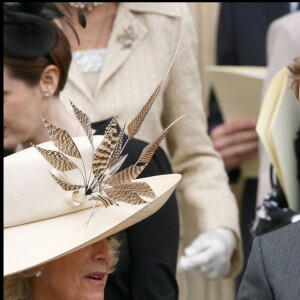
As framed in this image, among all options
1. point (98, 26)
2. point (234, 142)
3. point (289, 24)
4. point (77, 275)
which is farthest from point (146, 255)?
point (234, 142)

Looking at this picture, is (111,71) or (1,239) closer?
(1,239)

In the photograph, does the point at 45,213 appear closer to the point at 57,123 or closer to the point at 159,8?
the point at 57,123

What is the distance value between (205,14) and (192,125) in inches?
51.9

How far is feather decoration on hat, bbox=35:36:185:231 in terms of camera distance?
1.59 m

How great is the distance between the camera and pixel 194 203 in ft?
8.41

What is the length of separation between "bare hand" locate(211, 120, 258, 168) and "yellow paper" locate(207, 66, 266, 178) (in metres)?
0.06

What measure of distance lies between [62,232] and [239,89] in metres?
1.26

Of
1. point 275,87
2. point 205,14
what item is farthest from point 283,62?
point 205,14

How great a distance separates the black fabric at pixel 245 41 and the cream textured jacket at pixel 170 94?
A: 536 mm

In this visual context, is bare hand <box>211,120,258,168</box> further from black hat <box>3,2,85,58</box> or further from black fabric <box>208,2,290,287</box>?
black hat <box>3,2,85,58</box>

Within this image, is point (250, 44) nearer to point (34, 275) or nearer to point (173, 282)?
point (173, 282)

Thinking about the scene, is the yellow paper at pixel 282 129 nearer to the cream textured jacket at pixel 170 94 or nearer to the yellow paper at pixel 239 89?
the cream textured jacket at pixel 170 94

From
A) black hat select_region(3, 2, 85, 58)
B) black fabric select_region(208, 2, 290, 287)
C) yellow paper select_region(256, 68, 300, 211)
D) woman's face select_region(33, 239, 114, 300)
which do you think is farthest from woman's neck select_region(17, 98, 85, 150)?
black fabric select_region(208, 2, 290, 287)

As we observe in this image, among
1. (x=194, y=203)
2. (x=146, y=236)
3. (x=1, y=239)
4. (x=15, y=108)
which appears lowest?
(x=194, y=203)
